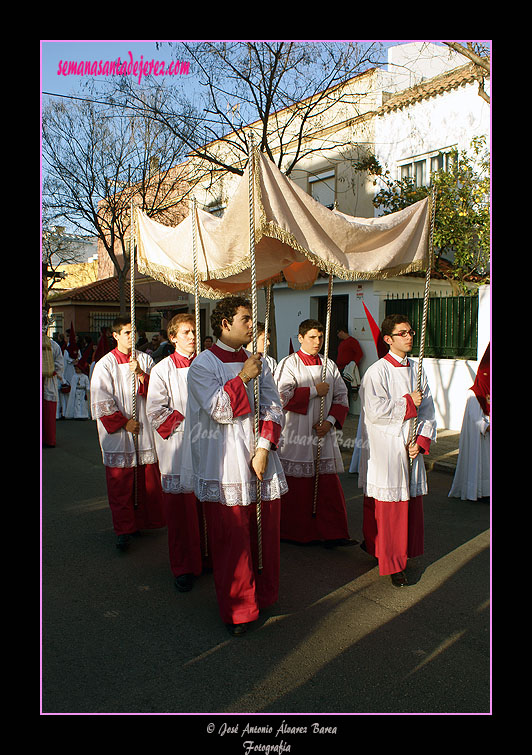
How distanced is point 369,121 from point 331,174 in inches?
72.9

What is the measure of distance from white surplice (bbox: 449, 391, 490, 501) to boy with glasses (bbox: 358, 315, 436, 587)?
2607 mm

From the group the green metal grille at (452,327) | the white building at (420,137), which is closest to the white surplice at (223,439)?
the green metal grille at (452,327)

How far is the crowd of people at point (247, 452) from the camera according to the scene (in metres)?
3.93

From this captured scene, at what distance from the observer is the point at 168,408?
16.9 feet

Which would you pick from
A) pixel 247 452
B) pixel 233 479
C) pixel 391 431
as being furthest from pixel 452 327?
pixel 233 479

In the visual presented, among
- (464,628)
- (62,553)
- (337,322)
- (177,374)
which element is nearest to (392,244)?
(177,374)

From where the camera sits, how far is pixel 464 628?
390cm

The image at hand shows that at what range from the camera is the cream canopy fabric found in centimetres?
409

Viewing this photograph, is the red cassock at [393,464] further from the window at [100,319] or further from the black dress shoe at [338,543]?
the window at [100,319]

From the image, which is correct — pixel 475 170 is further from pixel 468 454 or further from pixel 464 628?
pixel 464 628

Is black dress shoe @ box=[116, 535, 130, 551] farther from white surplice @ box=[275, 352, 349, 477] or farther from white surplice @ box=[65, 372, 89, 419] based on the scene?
white surplice @ box=[65, 372, 89, 419]

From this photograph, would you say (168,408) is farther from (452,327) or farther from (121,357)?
(452,327)

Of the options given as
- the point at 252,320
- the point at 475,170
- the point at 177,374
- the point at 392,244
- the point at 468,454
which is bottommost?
the point at 468,454

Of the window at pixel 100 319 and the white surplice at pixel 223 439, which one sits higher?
the window at pixel 100 319
